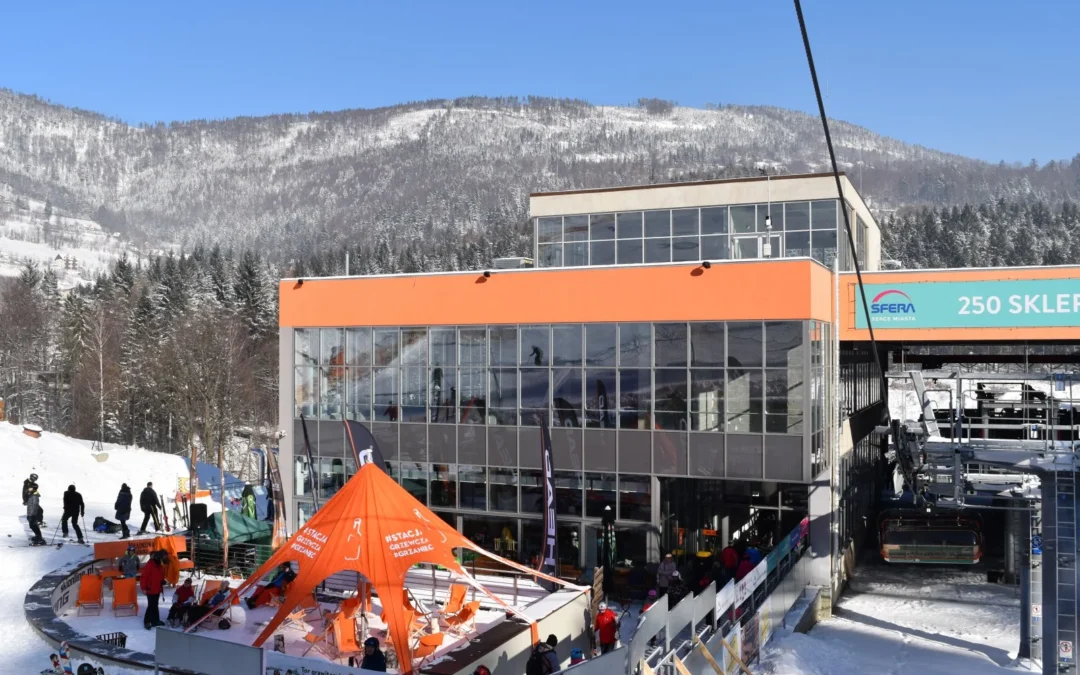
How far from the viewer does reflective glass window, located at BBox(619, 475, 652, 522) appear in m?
21.0

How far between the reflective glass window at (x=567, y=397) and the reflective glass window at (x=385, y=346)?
4468mm

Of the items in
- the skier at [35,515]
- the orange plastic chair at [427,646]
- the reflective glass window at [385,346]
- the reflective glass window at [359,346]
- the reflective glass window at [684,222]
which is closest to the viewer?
the orange plastic chair at [427,646]

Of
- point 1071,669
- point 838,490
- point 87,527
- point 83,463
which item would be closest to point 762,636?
point 1071,669

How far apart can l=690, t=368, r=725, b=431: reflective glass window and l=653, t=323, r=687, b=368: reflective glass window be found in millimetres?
447

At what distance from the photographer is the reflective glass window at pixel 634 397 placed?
21125mm

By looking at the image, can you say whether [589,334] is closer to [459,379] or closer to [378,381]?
[459,379]

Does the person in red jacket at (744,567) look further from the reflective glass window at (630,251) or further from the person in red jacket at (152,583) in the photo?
the reflective glass window at (630,251)

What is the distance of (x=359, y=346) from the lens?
80.3ft

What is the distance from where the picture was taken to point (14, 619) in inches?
623

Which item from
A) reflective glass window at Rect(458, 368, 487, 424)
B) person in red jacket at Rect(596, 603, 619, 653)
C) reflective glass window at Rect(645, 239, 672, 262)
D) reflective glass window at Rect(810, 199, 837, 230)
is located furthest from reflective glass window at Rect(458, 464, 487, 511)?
reflective glass window at Rect(810, 199, 837, 230)

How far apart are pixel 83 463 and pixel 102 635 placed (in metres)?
26.2

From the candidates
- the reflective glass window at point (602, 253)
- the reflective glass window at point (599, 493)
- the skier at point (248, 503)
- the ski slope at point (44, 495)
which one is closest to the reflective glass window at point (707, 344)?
the reflective glass window at point (599, 493)

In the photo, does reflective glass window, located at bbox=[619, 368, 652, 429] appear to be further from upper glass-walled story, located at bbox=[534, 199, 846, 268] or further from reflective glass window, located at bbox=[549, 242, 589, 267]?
reflective glass window, located at bbox=[549, 242, 589, 267]

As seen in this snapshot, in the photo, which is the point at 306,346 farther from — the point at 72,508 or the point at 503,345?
the point at 72,508
